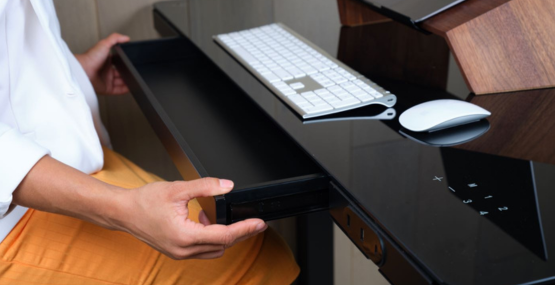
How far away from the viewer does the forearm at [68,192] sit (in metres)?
0.68

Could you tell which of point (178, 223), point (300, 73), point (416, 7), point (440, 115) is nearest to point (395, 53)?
point (416, 7)

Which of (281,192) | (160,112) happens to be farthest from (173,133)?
(281,192)

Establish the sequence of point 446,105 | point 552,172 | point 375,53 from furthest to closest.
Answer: point 375,53 → point 446,105 → point 552,172

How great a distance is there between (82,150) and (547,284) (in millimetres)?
612

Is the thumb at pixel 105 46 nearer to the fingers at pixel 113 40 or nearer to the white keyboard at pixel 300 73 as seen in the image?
the fingers at pixel 113 40

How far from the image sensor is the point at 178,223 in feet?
2.06

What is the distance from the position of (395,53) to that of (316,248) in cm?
42

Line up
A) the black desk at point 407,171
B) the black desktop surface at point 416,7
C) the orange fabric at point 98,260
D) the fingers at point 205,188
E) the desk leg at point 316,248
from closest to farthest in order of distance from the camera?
1. the black desk at point 407,171
2. the fingers at point 205,188
3. the orange fabric at point 98,260
4. the black desktop surface at point 416,7
5. the desk leg at point 316,248

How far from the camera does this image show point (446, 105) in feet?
2.33

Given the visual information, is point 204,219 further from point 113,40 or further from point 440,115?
point 113,40

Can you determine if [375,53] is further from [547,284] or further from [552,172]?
[547,284]

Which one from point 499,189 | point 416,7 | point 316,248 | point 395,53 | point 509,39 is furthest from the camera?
point 316,248

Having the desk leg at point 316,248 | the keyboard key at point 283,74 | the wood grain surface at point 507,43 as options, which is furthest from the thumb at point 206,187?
the desk leg at point 316,248

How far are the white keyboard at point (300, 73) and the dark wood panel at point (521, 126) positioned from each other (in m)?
0.13
